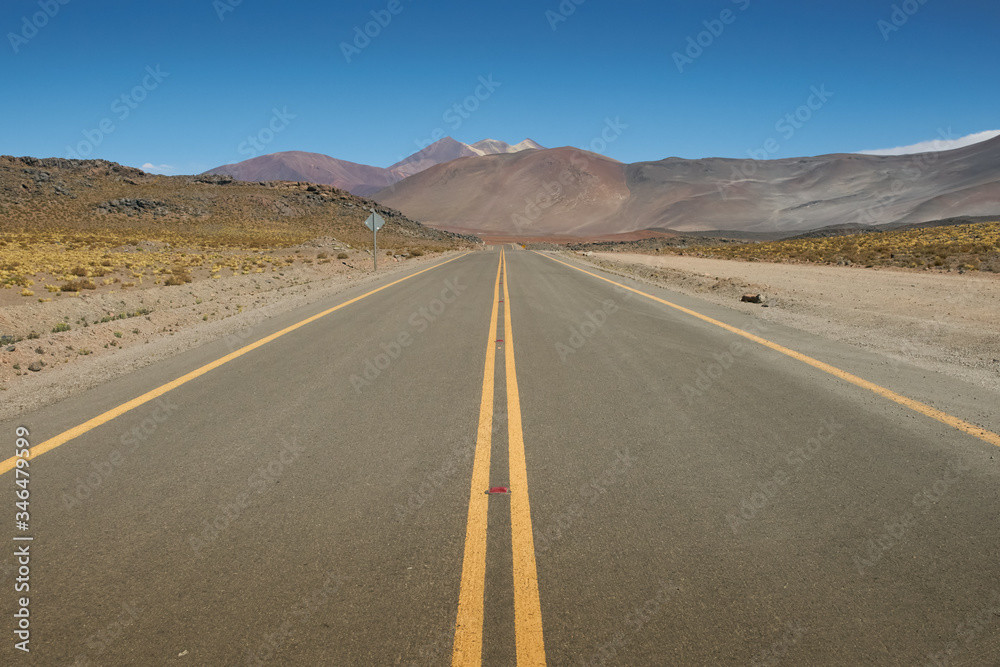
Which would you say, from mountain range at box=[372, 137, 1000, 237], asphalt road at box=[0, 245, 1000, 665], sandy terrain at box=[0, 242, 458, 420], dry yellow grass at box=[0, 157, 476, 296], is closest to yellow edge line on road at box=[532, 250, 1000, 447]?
asphalt road at box=[0, 245, 1000, 665]

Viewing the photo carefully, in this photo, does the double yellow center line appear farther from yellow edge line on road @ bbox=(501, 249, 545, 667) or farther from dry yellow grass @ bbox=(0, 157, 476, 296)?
dry yellow grass @ bbox=(0, 157, 476, 296)

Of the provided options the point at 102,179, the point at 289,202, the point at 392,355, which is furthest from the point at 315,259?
the point at 102,179

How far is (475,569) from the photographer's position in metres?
2.73

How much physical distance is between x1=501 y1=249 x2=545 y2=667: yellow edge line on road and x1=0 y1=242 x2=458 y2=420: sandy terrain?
4885 millimetres

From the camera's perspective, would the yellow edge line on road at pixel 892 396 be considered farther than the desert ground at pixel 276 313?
No

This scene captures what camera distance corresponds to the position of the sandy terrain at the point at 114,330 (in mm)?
6262

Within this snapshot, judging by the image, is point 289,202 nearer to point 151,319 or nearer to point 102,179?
point 102,179

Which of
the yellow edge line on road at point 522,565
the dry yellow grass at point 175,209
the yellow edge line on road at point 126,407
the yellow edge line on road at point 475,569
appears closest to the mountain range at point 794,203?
the dry yellow grass at point 175,209

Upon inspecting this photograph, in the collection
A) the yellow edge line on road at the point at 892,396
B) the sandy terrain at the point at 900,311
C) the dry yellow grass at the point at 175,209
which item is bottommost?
the yellow edge line on road at the point at 892,396

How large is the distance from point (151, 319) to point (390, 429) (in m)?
8.63

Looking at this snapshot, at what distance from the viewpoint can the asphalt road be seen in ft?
7.63

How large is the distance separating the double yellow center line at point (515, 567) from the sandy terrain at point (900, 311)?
5.64 metres

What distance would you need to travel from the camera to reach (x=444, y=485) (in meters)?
3.61

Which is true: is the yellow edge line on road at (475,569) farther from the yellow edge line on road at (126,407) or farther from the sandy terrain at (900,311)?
the sandy terrain at (900,311)
